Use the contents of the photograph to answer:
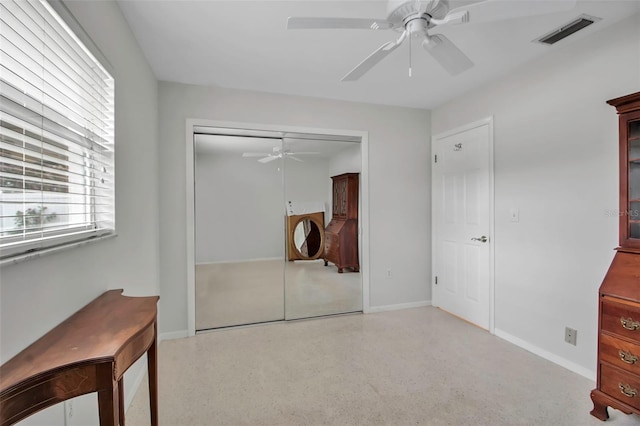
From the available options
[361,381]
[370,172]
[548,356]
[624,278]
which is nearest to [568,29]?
[624,278]

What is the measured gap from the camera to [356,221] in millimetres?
→ 3781

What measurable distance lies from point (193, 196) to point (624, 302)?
3.37 meters

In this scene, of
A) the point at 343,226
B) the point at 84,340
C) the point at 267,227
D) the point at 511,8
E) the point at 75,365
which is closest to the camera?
the point at 75,365

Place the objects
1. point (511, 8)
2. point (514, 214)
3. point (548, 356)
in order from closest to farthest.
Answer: point (511, 8)
point (548, 356)
point (514, 214)

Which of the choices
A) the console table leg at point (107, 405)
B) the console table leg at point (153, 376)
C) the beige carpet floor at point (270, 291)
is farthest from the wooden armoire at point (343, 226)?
the console table leg at point (107, 405)

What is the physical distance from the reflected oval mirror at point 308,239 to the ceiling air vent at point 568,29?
103 inches

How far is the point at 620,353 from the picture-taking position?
179 cm

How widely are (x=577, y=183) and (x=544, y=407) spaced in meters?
1.61

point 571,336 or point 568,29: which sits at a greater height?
point 568,29

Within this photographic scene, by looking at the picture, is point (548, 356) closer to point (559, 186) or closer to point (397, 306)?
point (559, 186)

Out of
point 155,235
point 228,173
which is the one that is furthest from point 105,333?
point 228,173

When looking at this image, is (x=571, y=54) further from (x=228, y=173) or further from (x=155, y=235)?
(x=155, y=235)

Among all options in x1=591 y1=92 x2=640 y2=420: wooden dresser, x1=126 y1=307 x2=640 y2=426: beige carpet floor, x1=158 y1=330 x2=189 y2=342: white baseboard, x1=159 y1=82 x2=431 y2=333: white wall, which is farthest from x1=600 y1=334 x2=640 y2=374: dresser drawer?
x1=158 y1=330 x2=189 y2=342: white baseboard

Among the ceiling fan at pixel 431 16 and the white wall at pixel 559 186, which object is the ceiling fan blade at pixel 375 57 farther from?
the white wall at pixel 559 186
